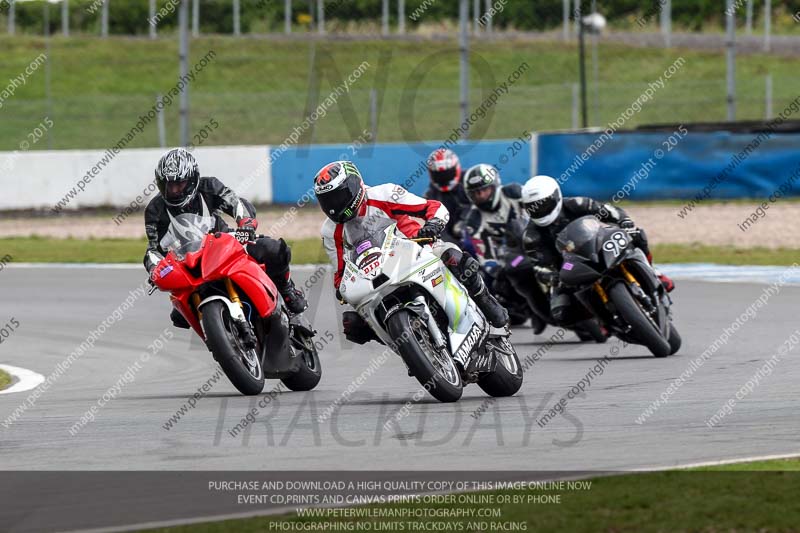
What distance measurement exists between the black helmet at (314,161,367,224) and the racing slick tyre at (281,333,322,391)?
123cm

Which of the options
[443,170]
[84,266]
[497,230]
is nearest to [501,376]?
[497,230]

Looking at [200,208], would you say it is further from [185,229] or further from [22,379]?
[22,379]

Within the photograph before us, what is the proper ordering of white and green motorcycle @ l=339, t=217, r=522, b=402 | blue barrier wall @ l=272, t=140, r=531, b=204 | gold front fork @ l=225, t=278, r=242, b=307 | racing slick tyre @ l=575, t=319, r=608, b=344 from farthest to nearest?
1. blue barrier wall @ l=272, t=140, r=531, b=204
2. racing slick tyre @ l=575, t=319, r=608, b=344
3. gold front fork @ l=225, t=278, r=242, b=307
4. white and green motorcycle @ l=339, t=217, r=522, b=402

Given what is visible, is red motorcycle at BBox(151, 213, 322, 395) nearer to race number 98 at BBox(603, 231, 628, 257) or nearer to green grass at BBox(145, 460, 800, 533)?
race number 98 at BBox(603, 231, 628, 257)

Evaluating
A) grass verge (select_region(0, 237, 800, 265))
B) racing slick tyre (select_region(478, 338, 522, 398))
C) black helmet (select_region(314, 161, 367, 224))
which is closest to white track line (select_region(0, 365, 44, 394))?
black helmet (select_region(314, 161, 367, 224))

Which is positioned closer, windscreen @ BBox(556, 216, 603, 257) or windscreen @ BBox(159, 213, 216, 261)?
windscreen @ BBox(159, 213, 216, 261)

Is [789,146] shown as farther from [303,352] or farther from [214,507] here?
[214,507]

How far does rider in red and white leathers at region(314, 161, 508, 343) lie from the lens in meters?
9.18

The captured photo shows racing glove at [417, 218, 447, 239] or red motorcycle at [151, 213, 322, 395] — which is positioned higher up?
racing glove at [417, 218, 447, 239]

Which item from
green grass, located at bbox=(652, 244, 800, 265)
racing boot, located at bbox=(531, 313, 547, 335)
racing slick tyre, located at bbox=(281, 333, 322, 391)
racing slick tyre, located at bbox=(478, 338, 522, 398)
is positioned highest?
racing slick tyre, located at bbox=(478, 338, 522, 398)

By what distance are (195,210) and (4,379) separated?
2.25m

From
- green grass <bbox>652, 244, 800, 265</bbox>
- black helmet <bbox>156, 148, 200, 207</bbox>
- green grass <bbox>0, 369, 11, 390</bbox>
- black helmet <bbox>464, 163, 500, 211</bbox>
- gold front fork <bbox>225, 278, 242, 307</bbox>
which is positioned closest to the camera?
gold front fork <bbox>225, 278, 242, 307</bbox>

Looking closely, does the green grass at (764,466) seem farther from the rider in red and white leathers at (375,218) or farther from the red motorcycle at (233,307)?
the red motorcycle at (233,307)

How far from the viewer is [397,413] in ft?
28.8
